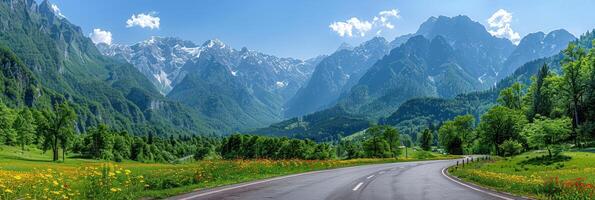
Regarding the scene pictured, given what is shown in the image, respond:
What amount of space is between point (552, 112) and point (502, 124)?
13070mm

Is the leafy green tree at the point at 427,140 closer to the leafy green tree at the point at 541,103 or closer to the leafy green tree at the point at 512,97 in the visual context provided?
the leafy green tree at the point at 512,97

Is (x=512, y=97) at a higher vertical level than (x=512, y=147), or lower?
higher

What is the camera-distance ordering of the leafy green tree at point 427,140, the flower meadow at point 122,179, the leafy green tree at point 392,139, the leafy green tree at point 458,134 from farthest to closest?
the leafy green tree at point 427,140 < the leafy green tree at point 392,139 < the leafy green tree at point 458,134 < the flower meadow at point 122,179

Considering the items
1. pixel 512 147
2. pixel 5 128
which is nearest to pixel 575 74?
pixel 512 147

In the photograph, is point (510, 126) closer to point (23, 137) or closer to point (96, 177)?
point (96, 177)

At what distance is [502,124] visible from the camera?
82312 millimetres

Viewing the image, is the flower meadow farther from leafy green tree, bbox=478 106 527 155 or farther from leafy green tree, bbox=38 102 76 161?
leafy green tree, bbox=38 102 76 161

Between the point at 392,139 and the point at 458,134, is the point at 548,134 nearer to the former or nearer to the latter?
the point at 392,139

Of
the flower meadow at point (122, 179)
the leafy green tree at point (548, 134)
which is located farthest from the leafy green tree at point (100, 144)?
the leafy green tree at point (548, 134)

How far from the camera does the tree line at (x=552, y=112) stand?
171 feet

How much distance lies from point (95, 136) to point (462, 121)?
3906 inches

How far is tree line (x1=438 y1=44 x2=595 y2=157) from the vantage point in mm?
52125

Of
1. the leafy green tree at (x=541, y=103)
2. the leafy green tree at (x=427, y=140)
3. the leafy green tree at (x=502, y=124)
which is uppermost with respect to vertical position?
the leafy green tree at (x=541, y=103)

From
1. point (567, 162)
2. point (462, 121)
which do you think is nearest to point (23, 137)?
point (567, 162)
